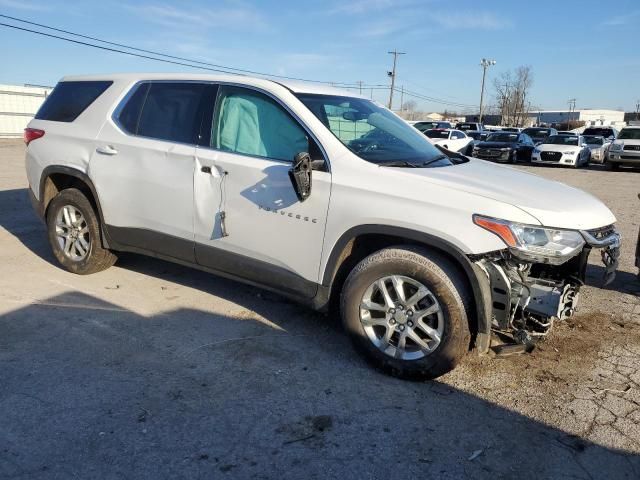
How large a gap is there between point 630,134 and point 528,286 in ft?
74.8

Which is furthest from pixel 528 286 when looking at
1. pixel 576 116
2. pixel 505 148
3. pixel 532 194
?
pixel 576 116

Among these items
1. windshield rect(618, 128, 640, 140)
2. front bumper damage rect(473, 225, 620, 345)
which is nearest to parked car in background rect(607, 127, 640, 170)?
windshield rect(618, 128, 640, 140)

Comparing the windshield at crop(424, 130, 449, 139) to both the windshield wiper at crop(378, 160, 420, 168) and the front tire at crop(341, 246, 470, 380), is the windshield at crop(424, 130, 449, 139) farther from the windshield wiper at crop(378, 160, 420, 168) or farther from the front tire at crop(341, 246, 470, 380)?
the front tire at crop(341, 246, 470, 380)

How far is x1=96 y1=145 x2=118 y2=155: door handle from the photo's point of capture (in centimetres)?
456

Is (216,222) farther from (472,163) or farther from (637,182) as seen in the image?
(637,182)

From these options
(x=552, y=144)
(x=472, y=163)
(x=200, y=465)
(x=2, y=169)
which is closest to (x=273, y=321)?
(x=200, y=465)

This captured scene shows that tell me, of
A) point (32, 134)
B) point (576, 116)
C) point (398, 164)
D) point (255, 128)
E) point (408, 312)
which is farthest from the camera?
point (576, 116)

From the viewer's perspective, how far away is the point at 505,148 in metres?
23.3

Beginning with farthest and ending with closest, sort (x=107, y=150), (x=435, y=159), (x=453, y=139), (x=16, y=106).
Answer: (x=16, y=106), (x=453, y=139), (x=107, y=150), (x=435, y=159)

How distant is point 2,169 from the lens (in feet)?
44.3

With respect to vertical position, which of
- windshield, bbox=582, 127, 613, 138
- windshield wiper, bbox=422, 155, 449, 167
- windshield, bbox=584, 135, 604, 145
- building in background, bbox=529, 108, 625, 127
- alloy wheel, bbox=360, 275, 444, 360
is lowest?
alloy wheel, bbox=360, 275, 444, 360

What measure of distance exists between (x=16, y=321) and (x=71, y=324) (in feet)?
1.41

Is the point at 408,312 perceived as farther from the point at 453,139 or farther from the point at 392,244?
the point at 453,139

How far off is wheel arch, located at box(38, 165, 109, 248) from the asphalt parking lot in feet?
2.63
